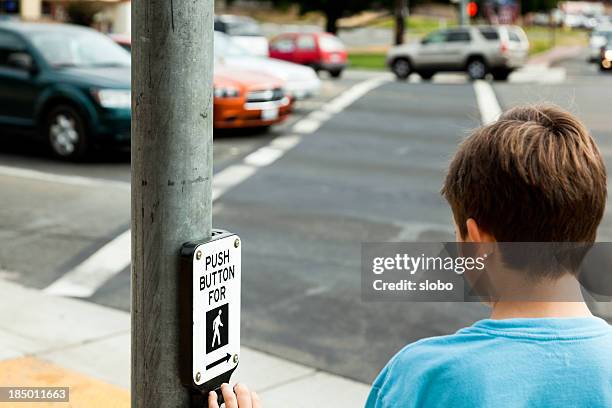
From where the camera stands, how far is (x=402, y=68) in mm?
33188

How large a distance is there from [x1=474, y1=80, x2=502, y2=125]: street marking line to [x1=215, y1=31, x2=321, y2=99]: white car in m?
3.49

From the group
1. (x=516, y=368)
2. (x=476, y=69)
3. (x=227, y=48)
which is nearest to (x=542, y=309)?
(x=516, y=368)

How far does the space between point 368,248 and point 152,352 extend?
1.99 ft

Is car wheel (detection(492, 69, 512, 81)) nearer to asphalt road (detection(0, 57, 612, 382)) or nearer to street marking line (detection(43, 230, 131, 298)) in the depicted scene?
asphalt road (detection(0, 57, 612, 382))

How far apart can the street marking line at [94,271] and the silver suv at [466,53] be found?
77.5 feet

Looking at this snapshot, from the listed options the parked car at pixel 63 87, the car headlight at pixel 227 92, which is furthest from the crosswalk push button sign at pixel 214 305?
the car headlight at pixel 227 92

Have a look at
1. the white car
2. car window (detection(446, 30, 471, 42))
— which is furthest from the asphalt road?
car window (detection(446, 30, 471, 42))

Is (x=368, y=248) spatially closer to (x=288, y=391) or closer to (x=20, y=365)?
(x=288, y=391)

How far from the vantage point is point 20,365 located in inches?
216

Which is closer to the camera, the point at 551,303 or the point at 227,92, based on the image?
the point at 551,303

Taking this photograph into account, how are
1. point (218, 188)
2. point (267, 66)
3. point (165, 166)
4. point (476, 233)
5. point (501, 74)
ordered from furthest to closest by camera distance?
point (501, 74)
point (267, 66)
point (218, 188)
point (165, 166)
point (476, 233)

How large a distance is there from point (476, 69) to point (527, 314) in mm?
30676

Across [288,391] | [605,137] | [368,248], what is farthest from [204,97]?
[605,137]

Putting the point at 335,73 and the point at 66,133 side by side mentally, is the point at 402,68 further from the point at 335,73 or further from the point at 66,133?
the point at 66,133
